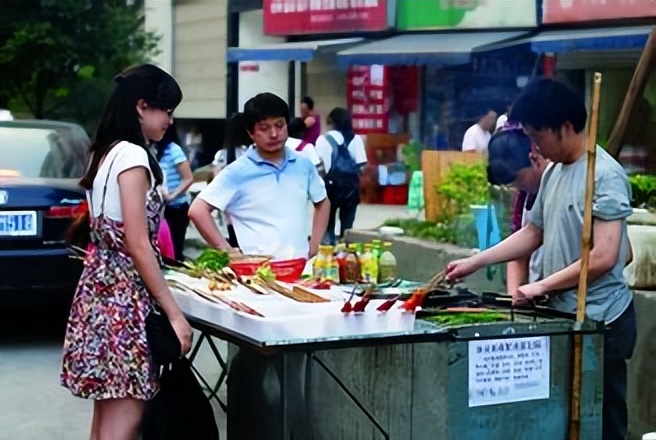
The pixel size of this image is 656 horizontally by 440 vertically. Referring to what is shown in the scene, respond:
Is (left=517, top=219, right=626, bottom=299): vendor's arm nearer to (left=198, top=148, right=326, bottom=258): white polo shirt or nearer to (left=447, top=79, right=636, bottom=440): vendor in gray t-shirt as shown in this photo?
(left=447, top=79, right=636, bottom=440): vendor in gray t-shirt

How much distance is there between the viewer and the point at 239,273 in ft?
17.2

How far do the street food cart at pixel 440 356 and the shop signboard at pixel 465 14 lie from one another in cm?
1214

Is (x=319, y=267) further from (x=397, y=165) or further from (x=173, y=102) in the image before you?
(x=397, y=165)

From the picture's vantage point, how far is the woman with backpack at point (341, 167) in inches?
473

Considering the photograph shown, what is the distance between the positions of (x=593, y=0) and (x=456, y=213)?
21.6ft

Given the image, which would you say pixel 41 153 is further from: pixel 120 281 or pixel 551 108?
pixel 551 108

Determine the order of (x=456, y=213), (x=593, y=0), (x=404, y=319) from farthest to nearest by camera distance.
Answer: (x=593, y=0)
(x=456, y=213)
(x=404, y=319)

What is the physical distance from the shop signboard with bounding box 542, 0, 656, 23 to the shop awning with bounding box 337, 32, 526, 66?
59 cm

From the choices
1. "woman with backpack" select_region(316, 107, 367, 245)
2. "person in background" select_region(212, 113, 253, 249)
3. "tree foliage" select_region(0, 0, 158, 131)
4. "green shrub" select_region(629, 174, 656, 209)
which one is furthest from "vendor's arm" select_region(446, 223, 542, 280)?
"tree foliage" select_region(0, 0, 158, 131)

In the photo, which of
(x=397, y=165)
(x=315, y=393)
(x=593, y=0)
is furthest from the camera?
(x=397, y=165)

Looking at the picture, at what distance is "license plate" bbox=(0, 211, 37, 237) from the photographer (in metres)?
7.95

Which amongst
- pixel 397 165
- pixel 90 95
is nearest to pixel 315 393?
pixel 397 165

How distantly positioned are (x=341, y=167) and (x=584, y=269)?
8062 millimetres

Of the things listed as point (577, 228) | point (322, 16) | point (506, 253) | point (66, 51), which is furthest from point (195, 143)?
point (577, 228)
